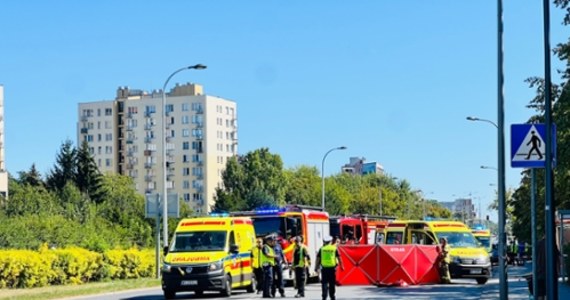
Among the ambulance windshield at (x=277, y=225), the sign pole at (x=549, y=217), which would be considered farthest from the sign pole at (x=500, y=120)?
the ambulance windshield at (x=277, y=225)

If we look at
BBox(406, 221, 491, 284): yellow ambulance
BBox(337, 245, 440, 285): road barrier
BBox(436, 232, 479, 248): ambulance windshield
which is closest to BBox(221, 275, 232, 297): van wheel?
BBox(337, 245, 440, 285): road barrier

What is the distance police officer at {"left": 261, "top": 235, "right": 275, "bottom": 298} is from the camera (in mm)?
26562

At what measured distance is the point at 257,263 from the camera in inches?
1091

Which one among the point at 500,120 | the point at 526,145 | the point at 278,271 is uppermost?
the point at 500,120

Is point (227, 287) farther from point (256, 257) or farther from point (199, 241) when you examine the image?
point (199, 241)

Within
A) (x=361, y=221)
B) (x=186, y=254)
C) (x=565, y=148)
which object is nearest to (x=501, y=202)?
(x=565, y=148)

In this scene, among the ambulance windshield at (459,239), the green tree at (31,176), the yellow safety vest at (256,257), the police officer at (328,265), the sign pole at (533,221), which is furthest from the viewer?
the green tree at (31,176)

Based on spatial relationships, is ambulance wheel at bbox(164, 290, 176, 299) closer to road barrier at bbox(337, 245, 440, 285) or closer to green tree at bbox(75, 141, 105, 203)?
road barrier at bbox(337, 245, 440, 285)

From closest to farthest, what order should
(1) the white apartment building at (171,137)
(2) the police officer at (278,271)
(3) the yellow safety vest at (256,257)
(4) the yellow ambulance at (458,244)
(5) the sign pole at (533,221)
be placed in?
(5) the sign pole at (533,221) < (2) the police officer at (278,271) < (3) the yellow safety vest at (256,257) < (4) the yellow ambulance at (458,244) < (1) the white apartment building at (171,137)

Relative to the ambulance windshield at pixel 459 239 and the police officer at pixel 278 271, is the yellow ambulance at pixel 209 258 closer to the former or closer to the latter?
the police officer at pixel 278 271

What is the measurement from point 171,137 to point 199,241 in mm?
120545

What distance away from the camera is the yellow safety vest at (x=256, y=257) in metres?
27.5

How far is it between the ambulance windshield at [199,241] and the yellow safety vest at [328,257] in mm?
4031

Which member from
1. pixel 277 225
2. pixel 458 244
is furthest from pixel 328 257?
pixel 458 244
